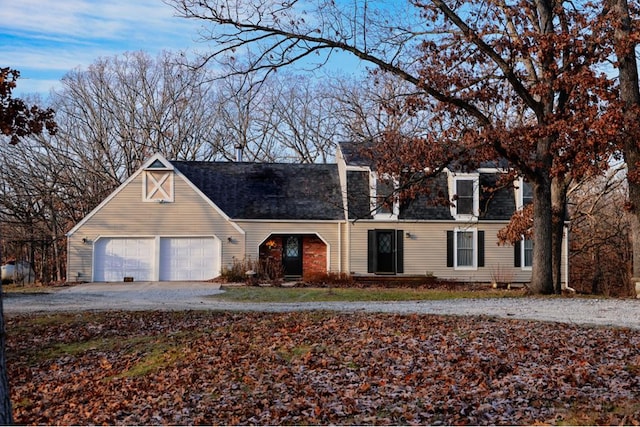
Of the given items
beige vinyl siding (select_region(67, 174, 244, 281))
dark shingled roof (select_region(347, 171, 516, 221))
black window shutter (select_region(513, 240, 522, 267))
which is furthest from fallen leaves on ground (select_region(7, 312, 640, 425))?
black window shutter (select_region(513, 240, 522, 267))

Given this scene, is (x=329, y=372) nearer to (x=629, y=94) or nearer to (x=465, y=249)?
(x=629, y=94)

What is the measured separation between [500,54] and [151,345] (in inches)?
439

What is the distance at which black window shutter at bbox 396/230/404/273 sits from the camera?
28.9 metres

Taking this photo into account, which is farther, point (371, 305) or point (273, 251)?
point (273, 251)

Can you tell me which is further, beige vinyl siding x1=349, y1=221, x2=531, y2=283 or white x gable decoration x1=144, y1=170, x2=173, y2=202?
beige vinyl siding x1=349, y1=221, x2=531, y2=283

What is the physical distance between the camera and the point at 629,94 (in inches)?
699

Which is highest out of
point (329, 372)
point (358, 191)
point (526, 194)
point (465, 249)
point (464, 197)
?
point (358, 191)

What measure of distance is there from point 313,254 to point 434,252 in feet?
17.6

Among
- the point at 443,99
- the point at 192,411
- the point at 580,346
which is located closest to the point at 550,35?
the point at 443,99

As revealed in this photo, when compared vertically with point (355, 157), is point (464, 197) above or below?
below

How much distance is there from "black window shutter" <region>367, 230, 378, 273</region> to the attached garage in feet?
21.2

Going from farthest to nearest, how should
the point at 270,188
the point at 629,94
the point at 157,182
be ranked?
the point at 270,188 < the point at 157,182 < the point at 629,94

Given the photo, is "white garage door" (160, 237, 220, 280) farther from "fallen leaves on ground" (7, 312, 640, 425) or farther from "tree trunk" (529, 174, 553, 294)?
"fallen leaves on ground" (7, 312, 640, 425)

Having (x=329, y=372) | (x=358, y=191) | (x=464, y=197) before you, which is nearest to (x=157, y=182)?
(x=358, y=191)
